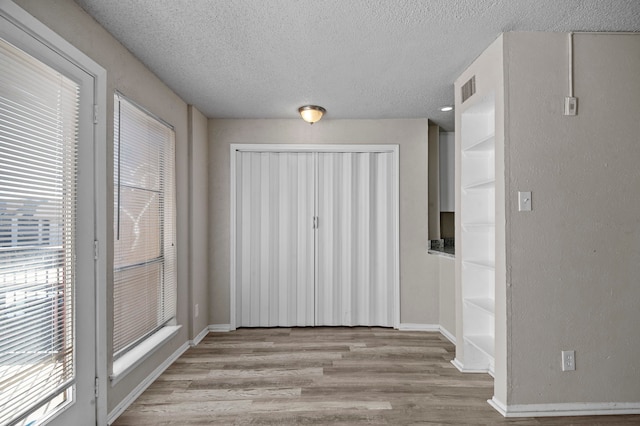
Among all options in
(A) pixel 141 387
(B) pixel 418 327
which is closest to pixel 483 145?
(B) pixel 418 327

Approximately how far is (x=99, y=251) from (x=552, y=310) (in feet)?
9.12

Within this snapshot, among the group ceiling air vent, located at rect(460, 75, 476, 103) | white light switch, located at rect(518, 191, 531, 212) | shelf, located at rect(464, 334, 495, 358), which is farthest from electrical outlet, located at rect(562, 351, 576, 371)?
ceiling air vent, located at rect(460, 75, 476, 103)

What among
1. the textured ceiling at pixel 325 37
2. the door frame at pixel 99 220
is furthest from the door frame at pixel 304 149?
the door frame at pixel 99 220

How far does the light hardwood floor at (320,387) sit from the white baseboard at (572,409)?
4 centimetres

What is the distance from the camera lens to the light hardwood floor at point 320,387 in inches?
97.0

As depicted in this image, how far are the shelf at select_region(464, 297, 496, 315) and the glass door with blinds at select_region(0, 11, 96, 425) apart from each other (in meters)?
2.60

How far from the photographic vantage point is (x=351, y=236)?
4566mm

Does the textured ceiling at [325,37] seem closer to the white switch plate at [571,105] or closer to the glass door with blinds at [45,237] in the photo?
the white switch plate at [571,105]

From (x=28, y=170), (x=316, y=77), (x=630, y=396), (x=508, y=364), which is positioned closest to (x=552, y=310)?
(x=508, y=364)

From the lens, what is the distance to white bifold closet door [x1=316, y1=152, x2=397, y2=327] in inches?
179

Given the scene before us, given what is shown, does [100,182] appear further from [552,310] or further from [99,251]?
[552,310]

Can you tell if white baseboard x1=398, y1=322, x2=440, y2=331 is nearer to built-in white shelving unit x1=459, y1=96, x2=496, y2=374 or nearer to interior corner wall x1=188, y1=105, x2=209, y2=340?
built-in white shelving unit x1=459, y1=96, x2=496, y2=374

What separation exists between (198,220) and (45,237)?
222 centimetres

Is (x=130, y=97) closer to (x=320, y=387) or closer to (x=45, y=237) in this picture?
(x=45, y=237)
